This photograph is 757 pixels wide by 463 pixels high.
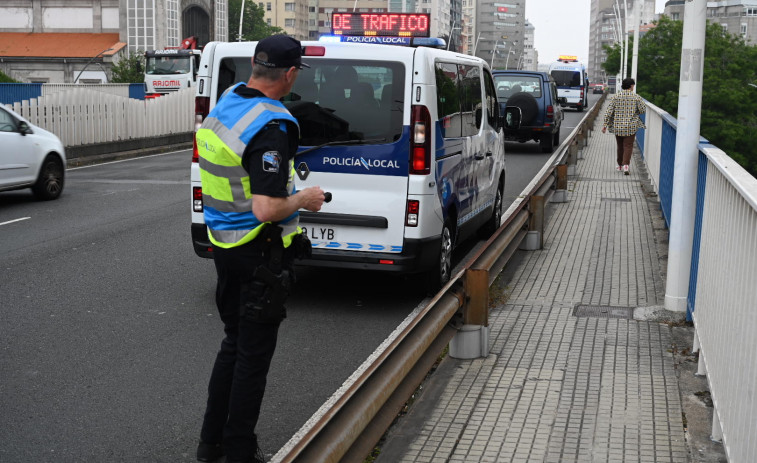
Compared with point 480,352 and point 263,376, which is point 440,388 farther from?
point 263,376

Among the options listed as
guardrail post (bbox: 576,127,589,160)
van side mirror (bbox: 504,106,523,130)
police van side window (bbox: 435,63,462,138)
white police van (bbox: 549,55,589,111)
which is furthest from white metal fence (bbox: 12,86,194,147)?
white police van (bbox: 549,55,589,111)

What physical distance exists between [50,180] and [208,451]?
1122 centimetres

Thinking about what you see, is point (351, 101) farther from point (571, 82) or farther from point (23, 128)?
point (571, 82)

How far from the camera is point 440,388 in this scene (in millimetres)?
5789

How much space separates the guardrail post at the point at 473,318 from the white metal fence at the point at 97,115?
16409mm

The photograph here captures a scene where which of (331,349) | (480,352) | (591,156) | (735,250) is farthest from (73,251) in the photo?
(591,156)

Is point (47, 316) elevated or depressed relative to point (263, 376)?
depressed

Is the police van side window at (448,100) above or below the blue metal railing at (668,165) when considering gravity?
above

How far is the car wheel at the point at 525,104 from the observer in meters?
23.3

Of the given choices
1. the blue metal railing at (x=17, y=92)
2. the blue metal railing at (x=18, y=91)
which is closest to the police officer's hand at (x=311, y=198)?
the blue metal railing at (x=18, y=91)

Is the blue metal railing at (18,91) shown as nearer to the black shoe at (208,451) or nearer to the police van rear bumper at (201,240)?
the police van rear bumper at (201,240)

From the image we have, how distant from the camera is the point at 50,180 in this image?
1496cm

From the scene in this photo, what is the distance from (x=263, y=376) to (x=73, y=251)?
255 inches

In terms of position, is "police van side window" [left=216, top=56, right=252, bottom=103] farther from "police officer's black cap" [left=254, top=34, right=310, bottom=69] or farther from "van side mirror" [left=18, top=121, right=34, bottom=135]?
"van side mirror" [left=18, top=121, right=34, bottom=135]
